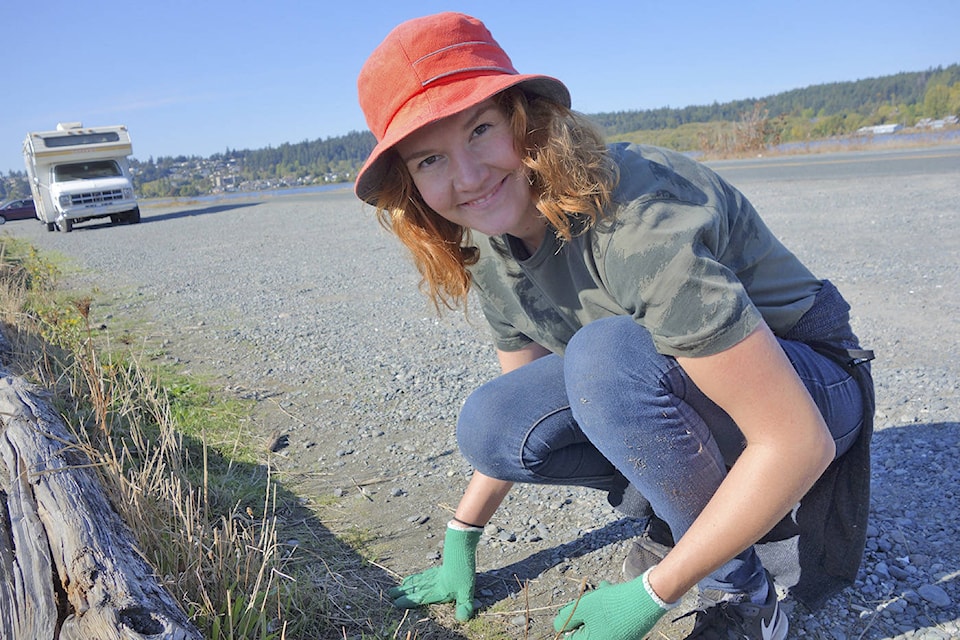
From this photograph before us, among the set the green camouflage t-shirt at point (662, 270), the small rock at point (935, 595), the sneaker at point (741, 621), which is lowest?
the small rock at point (935, 595)

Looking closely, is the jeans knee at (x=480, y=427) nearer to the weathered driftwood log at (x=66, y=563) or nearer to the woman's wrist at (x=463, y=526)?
the woman's wrist at (x=463, y=526)

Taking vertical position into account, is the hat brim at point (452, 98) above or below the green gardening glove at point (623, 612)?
above

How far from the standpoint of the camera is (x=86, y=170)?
20.3 meters

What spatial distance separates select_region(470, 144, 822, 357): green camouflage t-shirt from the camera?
144cm

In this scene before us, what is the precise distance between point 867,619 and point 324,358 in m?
3.66

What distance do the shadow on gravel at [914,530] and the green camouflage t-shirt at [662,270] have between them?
2.70 feet

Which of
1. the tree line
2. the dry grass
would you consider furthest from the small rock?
the tree line

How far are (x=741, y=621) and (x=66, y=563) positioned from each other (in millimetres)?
1558

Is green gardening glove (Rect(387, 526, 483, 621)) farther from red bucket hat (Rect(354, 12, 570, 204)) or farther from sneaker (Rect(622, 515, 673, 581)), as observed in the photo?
red bucket hat (Rect(354, 12, 570, 204))

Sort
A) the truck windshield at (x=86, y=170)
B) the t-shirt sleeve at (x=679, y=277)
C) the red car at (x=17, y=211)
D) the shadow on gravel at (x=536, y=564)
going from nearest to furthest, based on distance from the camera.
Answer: the t-shirt sleeve at (x=679, y=277) < the shadow on gravel at (x=536, y=564) < the truck windshield at (x=86, y=170) < the red car at (x=17, y=211)

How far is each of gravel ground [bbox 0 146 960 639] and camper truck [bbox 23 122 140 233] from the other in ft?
35.8

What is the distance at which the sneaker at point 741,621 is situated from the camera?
179 cm

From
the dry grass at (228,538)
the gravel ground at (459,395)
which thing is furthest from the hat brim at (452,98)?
the dry grass at (228,538)

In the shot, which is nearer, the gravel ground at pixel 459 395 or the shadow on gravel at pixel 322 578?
the shadow on gravel at pixel 322 578
